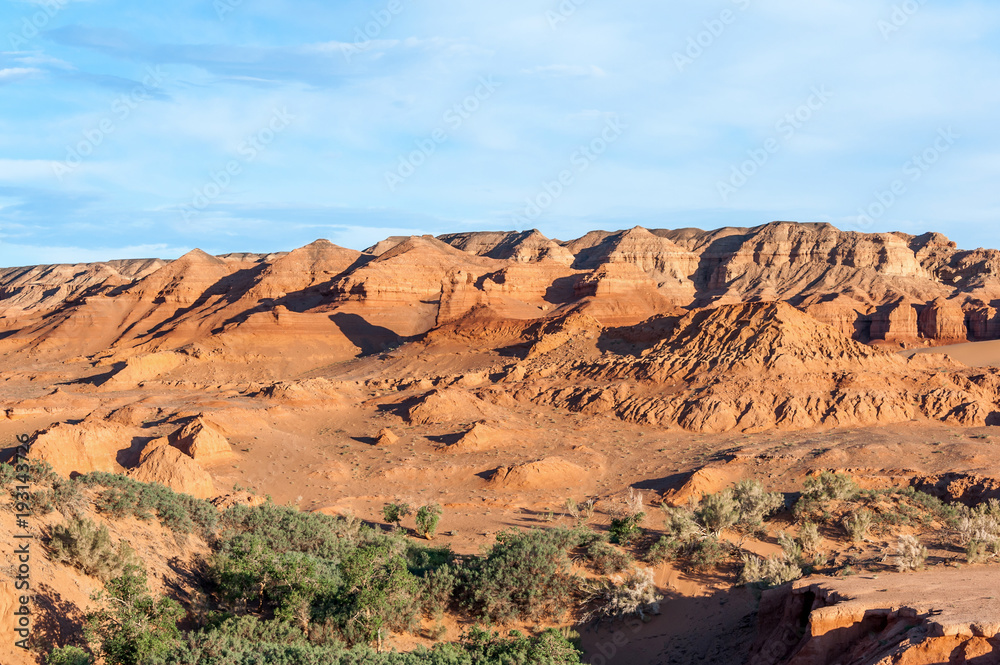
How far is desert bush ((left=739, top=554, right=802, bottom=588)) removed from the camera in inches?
437

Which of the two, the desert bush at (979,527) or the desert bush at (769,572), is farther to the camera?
the desert bush at (979,527)

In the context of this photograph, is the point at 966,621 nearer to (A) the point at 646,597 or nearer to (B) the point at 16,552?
(A) the point at 646,597

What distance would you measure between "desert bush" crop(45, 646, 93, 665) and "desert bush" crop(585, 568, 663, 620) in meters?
6.68

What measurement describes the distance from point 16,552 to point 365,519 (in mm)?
9255

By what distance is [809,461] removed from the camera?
20.0 metres

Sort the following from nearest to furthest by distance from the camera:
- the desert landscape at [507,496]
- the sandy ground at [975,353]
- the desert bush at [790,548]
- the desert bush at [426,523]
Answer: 1. the desert landscape at [507,496]
2. the desert bush at [790,548]
3. the desert bush at [426,523]
4. the sandy ground at [975,353]

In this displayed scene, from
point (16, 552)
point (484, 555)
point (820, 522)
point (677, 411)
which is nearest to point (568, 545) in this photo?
point (484, 555)

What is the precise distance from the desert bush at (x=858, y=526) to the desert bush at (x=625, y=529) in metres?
3.79

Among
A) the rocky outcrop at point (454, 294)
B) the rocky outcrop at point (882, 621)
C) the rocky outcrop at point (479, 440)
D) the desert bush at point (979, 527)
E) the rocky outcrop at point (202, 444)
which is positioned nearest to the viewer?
the rocky outcrop at point (882, 621)

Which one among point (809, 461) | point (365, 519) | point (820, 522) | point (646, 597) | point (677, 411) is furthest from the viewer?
point (677, 411)

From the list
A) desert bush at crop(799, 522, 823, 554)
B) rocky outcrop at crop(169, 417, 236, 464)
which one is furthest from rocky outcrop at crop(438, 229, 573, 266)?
desert bush at crop(799, 522, 823, 554)

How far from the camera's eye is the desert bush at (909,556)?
10823 mm

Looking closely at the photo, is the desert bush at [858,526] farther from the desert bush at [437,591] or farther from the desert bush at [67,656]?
the desert bush at [67,656]

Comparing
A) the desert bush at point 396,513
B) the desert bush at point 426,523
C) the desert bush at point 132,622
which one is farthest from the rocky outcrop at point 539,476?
the desert bush at point 132,622
